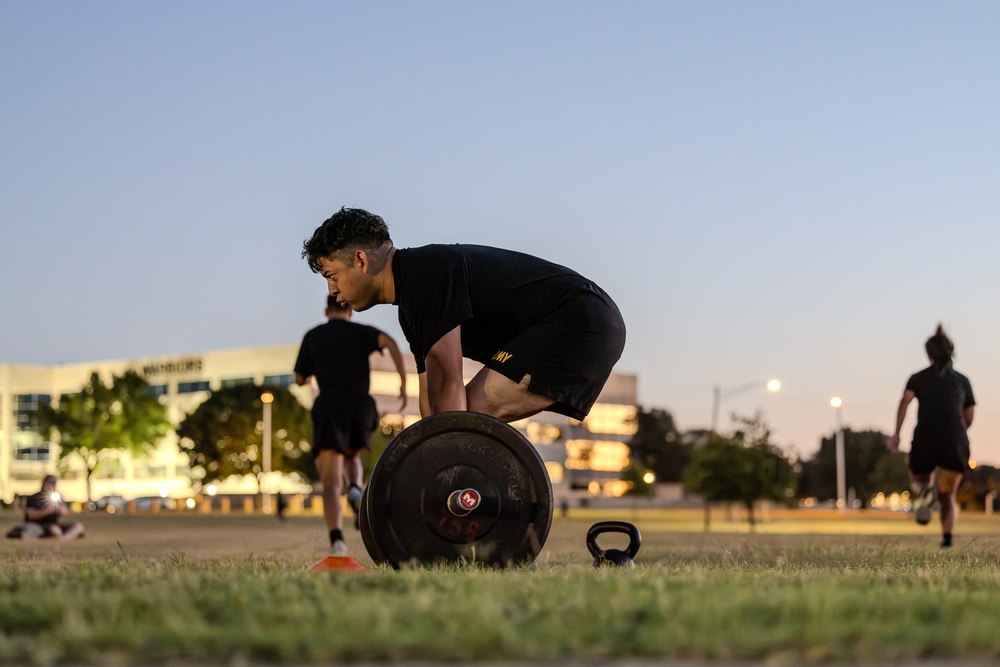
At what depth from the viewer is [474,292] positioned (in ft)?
20.6

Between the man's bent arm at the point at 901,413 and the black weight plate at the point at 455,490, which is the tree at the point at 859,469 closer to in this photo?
the man's bent arm at the point at 901,413

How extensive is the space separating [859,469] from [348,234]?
10427cm

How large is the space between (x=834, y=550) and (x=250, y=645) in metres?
7.08

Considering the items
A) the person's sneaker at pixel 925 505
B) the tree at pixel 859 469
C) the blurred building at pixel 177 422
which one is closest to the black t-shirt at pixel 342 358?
the person's sneaker at pixel 925 505

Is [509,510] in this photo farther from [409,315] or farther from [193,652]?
[193,652]

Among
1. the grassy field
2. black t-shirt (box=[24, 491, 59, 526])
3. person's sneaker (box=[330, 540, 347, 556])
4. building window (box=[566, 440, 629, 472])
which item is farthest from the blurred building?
the grassy field

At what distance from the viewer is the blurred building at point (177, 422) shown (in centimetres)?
10950

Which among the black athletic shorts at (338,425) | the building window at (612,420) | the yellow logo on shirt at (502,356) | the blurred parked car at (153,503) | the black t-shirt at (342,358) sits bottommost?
the blurred parked car at (153,503)

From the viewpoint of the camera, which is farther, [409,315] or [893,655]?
[409,315]

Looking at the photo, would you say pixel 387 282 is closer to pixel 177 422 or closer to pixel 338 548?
pixel 338 548

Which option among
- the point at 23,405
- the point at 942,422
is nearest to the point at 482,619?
the point at 942,422

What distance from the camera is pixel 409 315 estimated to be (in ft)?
20.0

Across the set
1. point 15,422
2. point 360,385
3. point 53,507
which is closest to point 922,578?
point 360,385

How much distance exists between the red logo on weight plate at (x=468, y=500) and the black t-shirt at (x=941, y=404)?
852 centimetres
